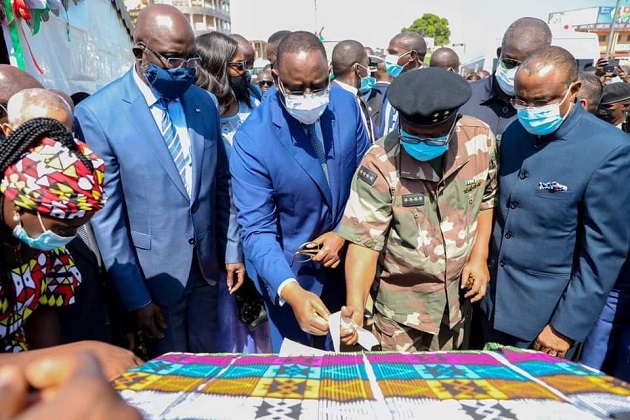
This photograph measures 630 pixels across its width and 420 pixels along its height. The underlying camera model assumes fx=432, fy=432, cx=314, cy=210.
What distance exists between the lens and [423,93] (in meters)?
1.83

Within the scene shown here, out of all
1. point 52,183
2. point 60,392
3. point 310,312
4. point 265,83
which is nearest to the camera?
point 60,392

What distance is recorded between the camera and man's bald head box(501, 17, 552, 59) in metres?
3.13

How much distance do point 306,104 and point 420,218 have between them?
82cm

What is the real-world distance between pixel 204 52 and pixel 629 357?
11.7 ft

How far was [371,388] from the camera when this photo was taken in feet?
4.00

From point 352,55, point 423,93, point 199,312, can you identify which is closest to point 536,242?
point 423,93

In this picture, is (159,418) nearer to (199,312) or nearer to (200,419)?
(200,419)

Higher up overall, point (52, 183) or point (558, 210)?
point (52, 183)

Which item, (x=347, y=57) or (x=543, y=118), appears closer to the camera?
(x=543, y=118)

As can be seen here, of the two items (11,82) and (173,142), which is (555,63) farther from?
(11,82)

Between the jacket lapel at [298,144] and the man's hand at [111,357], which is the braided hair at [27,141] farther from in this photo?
the jacket lapel at [298,144]

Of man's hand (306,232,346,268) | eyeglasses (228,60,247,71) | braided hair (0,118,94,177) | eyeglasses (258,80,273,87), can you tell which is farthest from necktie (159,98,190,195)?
eyeglasses (258,80,273,87)

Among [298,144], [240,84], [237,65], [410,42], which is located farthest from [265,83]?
[298,144]

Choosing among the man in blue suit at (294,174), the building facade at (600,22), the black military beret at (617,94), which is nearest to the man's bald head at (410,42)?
the black military beret at (617,94)
